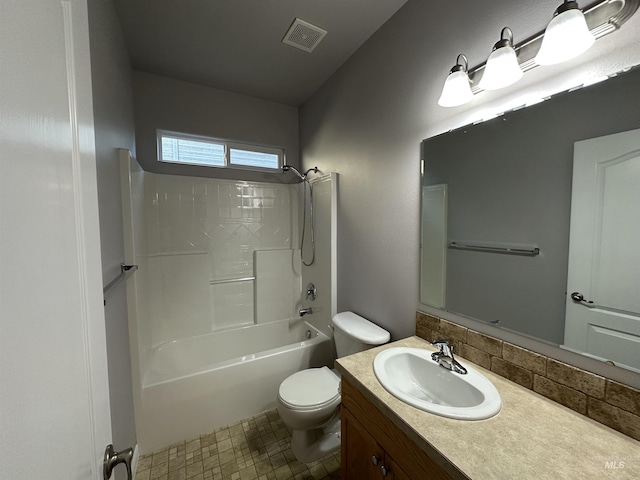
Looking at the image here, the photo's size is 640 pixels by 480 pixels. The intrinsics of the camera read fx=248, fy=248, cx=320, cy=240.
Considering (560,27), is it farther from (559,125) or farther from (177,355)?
(177,355)

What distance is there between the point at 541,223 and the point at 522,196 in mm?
130

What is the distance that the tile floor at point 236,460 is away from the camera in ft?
4.91

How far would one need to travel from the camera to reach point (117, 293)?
137 centimetres

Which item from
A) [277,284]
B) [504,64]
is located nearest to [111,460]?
[504,64]

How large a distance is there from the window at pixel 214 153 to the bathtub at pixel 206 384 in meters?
1.76

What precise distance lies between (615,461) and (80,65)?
1672 mm

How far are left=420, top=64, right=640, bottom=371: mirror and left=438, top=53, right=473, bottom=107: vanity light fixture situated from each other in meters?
0.15

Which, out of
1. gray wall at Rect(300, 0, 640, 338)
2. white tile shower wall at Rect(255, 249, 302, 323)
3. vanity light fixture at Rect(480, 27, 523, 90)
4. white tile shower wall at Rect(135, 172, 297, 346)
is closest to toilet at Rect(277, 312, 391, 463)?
gray wall at Rect(300, 0, 640, 338)

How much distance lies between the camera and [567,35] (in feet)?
2.64

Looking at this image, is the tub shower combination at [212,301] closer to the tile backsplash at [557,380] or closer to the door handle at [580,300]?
the tile backsplash at [557,380]

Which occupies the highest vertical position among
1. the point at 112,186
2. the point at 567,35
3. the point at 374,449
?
the point at 567,35

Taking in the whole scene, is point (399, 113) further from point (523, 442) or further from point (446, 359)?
point (523, 442)

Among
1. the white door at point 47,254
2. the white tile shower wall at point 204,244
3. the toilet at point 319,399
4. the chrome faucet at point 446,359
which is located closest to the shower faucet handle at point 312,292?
the white tile shower wall at point 204,244

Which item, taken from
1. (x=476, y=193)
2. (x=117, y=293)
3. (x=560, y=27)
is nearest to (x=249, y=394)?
(x=117, y=293)
